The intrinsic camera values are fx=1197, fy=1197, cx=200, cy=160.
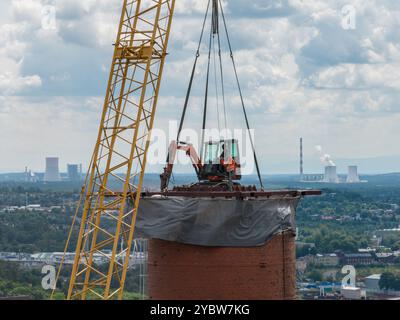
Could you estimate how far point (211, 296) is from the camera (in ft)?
89.6

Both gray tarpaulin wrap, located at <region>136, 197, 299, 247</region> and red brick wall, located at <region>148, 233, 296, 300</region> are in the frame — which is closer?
red brick wall, located at <region>148, 233, 296, 300</region>

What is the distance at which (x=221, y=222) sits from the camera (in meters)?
28.2

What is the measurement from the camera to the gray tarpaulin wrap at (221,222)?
91.6ft

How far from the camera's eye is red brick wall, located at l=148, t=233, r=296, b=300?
27344mm

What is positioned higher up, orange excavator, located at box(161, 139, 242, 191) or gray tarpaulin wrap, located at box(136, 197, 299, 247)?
orange excavator, located at box(161, 139, 242, 191)

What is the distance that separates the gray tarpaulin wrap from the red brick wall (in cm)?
21

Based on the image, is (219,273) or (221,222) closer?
(219,273)

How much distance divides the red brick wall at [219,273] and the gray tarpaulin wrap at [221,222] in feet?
0.69

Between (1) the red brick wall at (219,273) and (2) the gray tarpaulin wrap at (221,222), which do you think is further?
(2) the gray tarpaulin wrap at (221,222)

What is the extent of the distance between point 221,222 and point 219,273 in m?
1.36
